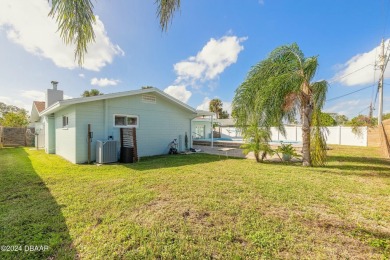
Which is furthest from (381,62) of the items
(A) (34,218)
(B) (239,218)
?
(A) (34,218)

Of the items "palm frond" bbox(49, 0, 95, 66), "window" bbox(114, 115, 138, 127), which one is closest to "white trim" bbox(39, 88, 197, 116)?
"window" bbox(114, 115, 138, 127)

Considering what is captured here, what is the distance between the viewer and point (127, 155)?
27.0ft

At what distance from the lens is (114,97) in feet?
28.5

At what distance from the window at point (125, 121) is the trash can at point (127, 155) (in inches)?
61.9

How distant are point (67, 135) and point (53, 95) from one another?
657 centimetres

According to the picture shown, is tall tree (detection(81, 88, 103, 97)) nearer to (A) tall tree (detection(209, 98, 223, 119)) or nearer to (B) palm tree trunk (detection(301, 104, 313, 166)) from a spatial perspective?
(A) tall tree (detection(209, 98, 223, 119))

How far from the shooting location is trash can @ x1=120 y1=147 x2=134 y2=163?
8219 mm

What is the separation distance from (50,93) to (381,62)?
89.9 ft

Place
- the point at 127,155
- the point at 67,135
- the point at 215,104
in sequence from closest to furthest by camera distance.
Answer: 1. the point at 127,155
2. the point at 67,135
3. the point at 215,104

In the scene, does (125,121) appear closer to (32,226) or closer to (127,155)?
(127,155)

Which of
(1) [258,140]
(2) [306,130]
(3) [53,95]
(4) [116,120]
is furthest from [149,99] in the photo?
(3) [53,95]

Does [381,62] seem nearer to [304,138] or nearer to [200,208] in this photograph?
[304,138]

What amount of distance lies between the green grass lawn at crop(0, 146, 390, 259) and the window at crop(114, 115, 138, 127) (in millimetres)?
4093

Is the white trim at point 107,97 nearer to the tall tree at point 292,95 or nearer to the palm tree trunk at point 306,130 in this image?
the tall tree at point 292,95
